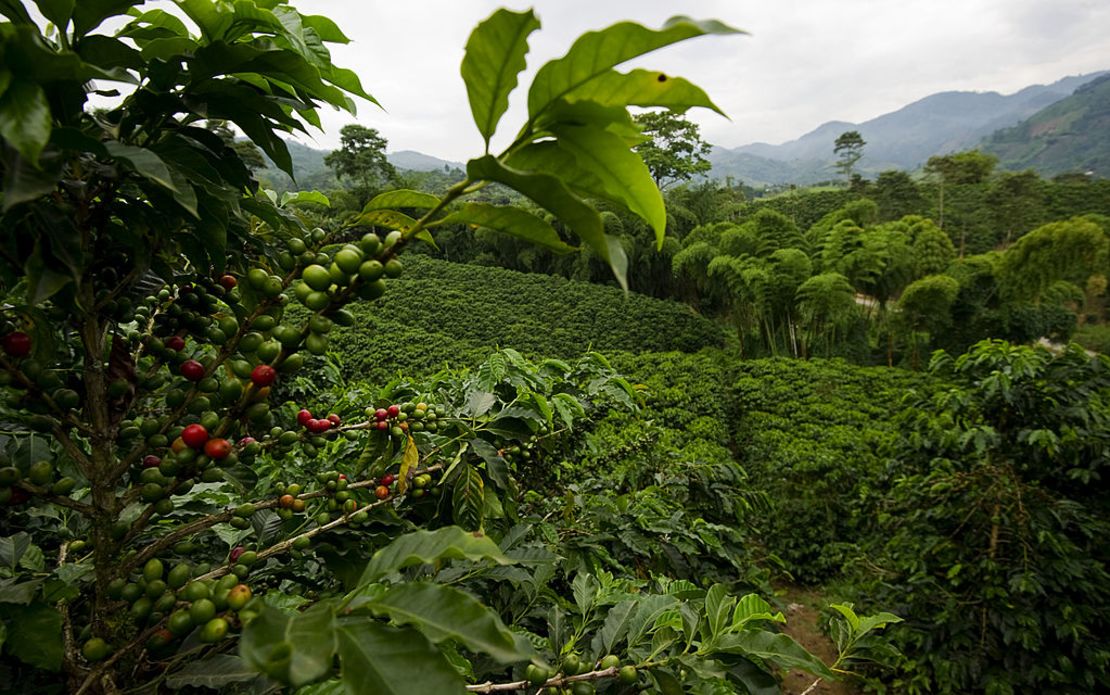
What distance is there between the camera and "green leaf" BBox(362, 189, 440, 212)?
26.1 inches

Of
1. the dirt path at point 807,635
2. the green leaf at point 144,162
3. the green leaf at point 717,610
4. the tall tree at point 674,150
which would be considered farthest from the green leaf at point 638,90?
the tall tree at point 674,150

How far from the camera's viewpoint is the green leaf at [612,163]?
0.50m

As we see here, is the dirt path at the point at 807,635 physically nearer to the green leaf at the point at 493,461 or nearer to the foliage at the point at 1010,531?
the foliage at the point at 1010,531

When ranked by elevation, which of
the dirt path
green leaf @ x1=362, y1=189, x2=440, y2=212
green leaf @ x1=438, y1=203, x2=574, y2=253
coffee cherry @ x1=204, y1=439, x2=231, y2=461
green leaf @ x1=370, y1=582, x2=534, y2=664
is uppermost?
green leaf @ x1=362, y1=189, x2=440, y2=212

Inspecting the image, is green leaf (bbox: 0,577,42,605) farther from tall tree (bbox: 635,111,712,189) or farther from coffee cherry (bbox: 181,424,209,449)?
tall tree (bbox: 635,111,712,189)

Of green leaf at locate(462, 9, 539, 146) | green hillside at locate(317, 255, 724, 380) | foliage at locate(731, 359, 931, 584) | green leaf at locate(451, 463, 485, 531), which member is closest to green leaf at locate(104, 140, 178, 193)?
green leaf at locate(462, 9, 539, 146)

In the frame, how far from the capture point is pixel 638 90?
1.60ft

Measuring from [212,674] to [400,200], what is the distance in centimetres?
67

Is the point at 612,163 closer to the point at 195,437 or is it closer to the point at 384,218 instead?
the point at 384,218

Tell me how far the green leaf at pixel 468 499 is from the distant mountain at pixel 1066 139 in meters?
81.4

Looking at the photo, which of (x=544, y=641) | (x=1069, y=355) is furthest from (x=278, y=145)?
(x=1069, y=355)

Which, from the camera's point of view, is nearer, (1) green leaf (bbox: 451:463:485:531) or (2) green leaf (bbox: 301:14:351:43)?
(2) green leaf (bbox: 301:14:351:43)

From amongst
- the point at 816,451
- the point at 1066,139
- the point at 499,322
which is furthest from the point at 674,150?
the point at 1066,139

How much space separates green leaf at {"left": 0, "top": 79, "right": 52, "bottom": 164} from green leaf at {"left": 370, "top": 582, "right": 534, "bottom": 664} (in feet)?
1.58
